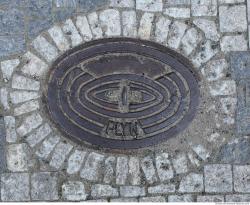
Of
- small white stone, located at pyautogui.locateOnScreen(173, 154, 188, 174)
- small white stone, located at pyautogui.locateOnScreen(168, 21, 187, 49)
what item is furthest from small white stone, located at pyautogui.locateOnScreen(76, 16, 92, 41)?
small white stone, located at pyautogui.locateOnScreen(173, 154, 188, 174)

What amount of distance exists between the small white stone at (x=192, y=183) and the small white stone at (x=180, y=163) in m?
0.08

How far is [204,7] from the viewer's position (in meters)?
6.16

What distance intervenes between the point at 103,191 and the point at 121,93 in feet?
3.30

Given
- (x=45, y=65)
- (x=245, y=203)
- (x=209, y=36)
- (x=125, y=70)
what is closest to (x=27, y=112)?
(x=45, y=65)

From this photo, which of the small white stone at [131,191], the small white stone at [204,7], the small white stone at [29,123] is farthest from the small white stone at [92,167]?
the small white stone at [204,7]

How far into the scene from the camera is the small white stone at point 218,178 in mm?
6168

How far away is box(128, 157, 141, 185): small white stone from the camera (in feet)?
20.1

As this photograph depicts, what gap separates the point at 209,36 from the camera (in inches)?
243

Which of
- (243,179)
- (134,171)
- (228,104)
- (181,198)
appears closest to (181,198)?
(181,198)

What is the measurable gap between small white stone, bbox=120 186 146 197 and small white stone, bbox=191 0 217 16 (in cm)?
185

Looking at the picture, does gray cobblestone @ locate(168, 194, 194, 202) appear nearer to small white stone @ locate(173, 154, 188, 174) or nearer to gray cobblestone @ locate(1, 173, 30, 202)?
small white stone @ locate(173, 154, 188, 174)

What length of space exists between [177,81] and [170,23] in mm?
590

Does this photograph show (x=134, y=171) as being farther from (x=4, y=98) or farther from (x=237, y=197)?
(x=4, y=98)

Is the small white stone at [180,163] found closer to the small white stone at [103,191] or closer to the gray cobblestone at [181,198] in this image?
the gray cobblestone at [181,198]
